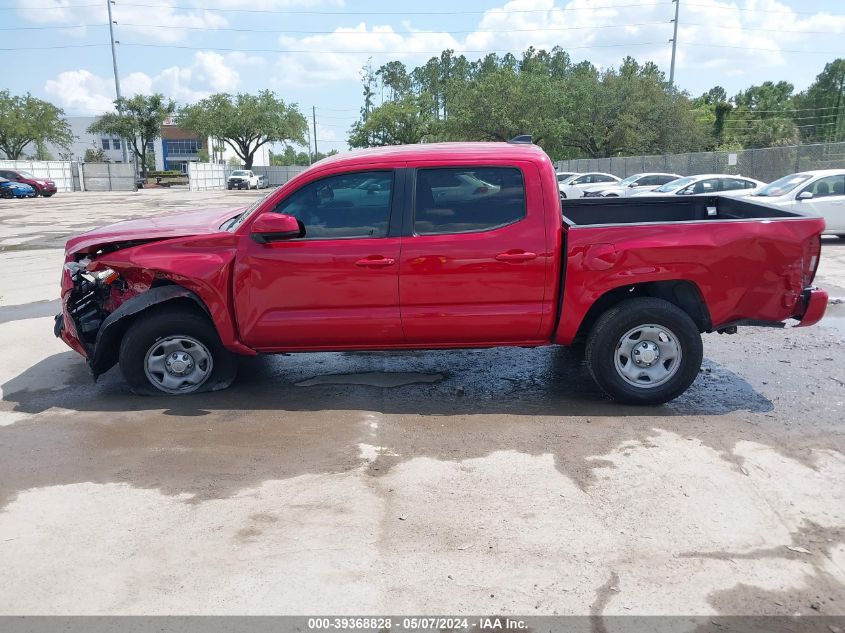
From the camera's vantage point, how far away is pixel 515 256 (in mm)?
5293

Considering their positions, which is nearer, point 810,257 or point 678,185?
point 810,257

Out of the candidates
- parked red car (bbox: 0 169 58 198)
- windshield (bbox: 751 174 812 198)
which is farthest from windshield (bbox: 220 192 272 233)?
parked red car (bbox: 0 169 58 198)

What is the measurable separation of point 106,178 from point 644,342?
58256 millimetres

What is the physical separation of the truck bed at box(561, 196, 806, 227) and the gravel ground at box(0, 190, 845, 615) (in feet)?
4.66

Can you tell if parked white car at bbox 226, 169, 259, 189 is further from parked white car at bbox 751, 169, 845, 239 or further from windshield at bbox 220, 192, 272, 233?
windshield at bbox 220, 192, 272, 233

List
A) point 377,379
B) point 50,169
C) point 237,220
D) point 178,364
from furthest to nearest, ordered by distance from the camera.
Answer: point 50,169
point 377,379
point 237,220
point 178,364

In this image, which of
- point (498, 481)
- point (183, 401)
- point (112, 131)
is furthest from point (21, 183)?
point (498, 481)

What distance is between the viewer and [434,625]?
3.02 metres

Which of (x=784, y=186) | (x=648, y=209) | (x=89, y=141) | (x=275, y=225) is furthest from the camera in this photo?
(x=89, y=141)

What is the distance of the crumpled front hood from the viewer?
566 cm

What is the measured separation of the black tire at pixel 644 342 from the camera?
5.36 m

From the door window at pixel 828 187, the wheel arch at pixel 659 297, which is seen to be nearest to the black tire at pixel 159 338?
the wheel arch at pixel 659 297

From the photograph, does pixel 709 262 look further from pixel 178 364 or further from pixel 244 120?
pixel 244 120

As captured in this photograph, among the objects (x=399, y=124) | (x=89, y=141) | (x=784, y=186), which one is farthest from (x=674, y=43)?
(x=89, y=141)
